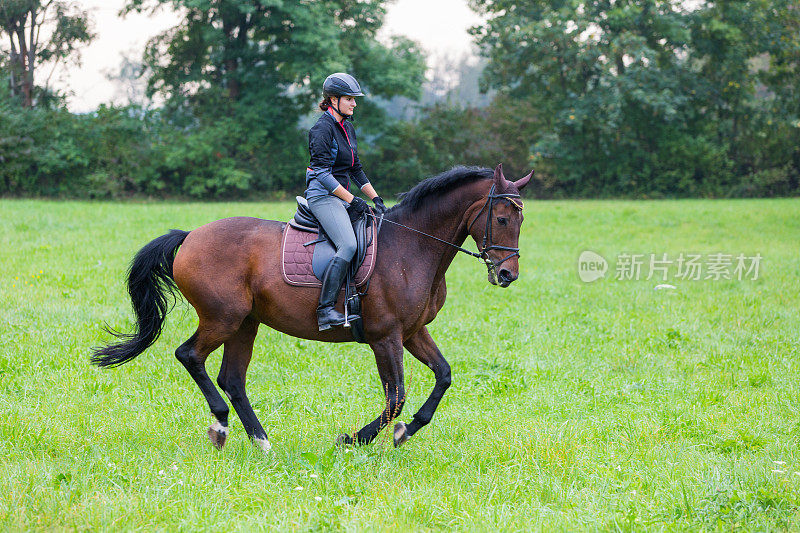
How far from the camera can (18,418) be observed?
5875mm

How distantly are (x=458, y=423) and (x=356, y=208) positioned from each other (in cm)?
215

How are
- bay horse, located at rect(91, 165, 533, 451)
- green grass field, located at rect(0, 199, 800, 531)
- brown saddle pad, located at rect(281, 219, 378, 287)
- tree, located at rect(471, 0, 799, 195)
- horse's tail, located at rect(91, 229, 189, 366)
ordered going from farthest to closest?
tree, located at rect(471, 0, 799, 195) → horse's tail, located at rect(91, 229, 189, 366) → brown saddle pad, located at rect(281, 219, 378, 287) → bay horse, located at rect(91, 165, 533, 451) → green grass field, located at rect(0, 199, 800, 531)

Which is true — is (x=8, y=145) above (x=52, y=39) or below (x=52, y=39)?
below

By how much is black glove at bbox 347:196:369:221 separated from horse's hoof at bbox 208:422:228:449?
6.58 ft

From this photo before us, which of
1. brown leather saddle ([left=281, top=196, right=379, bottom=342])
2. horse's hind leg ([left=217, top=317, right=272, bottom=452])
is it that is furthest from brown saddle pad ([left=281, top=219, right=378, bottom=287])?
horse's hind leg ([left=217, top=317, right=272, bottom=452])

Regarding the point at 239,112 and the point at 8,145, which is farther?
the point at 239,112

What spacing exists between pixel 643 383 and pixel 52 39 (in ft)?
123

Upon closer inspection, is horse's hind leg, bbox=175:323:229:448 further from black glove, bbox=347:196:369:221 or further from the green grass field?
black glove, bbox=347:196:369:221

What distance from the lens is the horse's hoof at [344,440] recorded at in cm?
558

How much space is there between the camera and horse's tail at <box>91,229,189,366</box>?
616 centimetres

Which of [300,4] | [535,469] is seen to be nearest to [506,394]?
[535,469]

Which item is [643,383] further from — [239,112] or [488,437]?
[239,112]

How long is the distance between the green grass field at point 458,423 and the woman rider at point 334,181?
1.28 meters

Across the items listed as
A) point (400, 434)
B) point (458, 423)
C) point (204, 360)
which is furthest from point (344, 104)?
point (458, 423)
